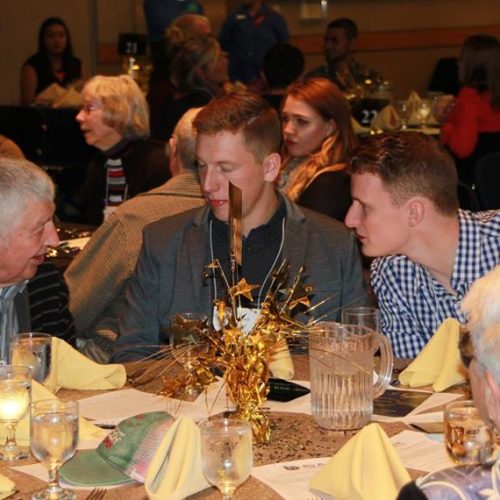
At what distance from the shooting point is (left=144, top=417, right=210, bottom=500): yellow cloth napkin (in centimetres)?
198

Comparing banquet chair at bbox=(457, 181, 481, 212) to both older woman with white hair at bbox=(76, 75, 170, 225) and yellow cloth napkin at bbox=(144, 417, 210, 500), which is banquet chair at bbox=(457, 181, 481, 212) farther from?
yellow cloth napkin at bbox=(144, 417, 210, 500)

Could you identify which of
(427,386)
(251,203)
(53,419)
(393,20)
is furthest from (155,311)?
(393,20)

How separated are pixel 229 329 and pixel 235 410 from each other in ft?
0.71

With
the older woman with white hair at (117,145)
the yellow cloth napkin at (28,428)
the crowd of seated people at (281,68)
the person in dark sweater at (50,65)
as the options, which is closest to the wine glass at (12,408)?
the yellow cloth napkin at (28,428)

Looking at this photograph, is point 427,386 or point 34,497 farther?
point 427,386

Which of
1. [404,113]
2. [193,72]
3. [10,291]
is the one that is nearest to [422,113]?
[404,113]

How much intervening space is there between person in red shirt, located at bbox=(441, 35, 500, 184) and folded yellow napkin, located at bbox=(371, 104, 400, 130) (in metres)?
0.35

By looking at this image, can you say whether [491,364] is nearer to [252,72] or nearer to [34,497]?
[34,497]

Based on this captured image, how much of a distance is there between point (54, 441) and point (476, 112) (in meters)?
5.82

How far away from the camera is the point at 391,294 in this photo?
3.25m

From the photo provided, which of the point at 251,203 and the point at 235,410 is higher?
the point at 251,203

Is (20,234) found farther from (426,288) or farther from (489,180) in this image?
(489,180)

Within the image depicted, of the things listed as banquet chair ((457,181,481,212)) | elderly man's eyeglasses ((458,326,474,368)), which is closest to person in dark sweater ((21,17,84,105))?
banquet chair ((457,181,481,212))

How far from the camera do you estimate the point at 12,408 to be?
2244 millimetres
